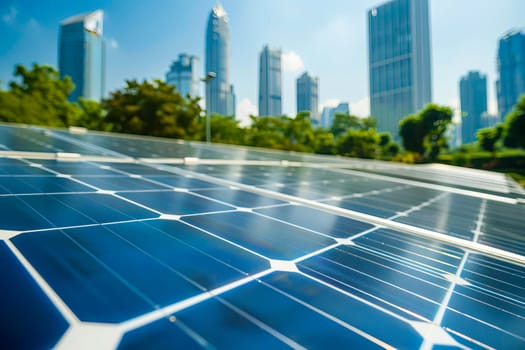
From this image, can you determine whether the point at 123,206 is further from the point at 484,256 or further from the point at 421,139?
the point at 421,139

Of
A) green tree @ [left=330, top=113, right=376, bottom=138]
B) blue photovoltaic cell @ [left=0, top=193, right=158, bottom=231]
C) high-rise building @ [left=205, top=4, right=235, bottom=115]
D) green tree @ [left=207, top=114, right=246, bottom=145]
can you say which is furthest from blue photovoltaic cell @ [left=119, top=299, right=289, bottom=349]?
green tree @ [left=330, top=113, right=376, bottom=138]

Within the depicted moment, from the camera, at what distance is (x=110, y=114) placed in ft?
140

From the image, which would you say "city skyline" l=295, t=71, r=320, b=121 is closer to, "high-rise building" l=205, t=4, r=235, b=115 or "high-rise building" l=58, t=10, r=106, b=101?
"high-rise building" l=205, t=4, r=235, b=115

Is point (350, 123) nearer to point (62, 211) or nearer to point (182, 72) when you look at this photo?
point (62, 211)

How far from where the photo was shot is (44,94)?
1961 inches

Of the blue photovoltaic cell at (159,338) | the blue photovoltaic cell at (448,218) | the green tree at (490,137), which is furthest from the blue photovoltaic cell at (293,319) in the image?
the green tree at (490,137)

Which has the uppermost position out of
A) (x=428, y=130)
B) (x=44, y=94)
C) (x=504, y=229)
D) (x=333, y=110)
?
(x=44, y=94)

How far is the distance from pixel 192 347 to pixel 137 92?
160ft

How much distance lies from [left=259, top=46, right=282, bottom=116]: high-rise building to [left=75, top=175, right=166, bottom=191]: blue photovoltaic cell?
3794cm

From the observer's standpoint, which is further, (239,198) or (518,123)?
(518,123)

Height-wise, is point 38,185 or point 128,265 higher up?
point 38,185

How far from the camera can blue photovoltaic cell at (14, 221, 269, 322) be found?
1529mm

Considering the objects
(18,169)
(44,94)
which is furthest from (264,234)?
(44,94)

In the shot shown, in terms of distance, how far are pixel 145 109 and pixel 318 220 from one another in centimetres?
4481
